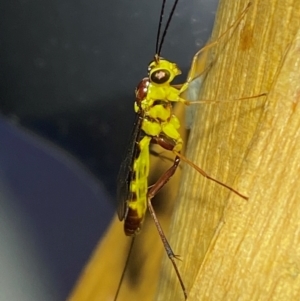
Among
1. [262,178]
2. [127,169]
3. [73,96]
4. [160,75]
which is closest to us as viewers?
[262,178]

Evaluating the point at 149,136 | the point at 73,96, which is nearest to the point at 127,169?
the point at 149,136

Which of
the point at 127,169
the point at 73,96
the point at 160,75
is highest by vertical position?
the point at 160,75

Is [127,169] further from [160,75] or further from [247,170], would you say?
[247,170]

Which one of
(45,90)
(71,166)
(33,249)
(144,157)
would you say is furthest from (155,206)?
(45,90)

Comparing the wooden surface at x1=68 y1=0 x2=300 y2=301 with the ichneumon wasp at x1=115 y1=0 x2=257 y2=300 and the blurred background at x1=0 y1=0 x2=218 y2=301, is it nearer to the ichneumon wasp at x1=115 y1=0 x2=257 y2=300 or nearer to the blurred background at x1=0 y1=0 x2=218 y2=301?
the ichneumon wasp at x1=115 y1=0 x2=257 y2=300

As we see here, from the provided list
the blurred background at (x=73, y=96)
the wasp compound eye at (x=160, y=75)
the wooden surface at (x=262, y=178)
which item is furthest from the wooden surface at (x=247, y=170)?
the blurred background at (x=73, y=96)

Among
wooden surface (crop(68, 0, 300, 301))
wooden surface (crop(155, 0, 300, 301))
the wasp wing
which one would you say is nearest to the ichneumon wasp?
the wasp wing
